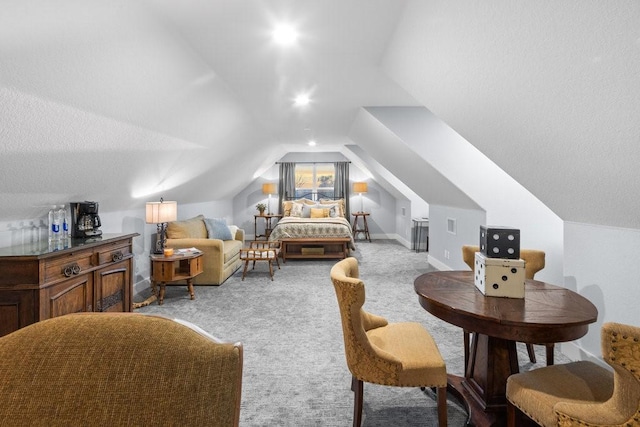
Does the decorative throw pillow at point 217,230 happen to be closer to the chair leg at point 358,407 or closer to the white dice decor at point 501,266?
the chair leg at point 358,407

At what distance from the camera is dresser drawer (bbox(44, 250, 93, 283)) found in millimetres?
1974

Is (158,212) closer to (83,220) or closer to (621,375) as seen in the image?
(83,220)

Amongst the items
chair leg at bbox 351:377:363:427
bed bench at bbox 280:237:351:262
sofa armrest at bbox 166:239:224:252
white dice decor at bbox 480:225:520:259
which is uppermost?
white dice decor at bbox 480:225:520:259

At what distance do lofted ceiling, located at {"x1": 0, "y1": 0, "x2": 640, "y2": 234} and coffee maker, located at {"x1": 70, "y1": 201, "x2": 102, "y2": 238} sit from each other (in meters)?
0.14

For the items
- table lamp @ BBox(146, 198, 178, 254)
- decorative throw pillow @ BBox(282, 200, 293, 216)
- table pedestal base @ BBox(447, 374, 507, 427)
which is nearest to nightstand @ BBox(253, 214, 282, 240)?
decorative throw pillow @ BBox(282, 200, 293, 216)

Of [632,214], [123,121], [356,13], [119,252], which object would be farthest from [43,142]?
[632,214]

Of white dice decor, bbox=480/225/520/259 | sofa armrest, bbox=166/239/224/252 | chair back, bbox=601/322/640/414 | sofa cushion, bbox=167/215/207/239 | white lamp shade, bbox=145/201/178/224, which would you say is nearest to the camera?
chair back, bbox=601/322/640/414

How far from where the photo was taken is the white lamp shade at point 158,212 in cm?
376

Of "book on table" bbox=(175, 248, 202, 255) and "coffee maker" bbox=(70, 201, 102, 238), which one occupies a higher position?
"coffee maker" bbox=(70, 201, 102, 238)

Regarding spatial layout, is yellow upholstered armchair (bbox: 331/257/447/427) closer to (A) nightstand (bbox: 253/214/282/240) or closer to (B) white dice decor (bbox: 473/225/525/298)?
(B) white dice decor (bbox: 473/225/525/298)

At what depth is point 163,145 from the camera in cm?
316

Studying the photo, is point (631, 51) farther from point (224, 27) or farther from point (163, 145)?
point (163, 145)

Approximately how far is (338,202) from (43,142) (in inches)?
267

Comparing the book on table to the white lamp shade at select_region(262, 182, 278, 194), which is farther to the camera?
the white lamp shade at select_region(262, 182, 278, 194)
